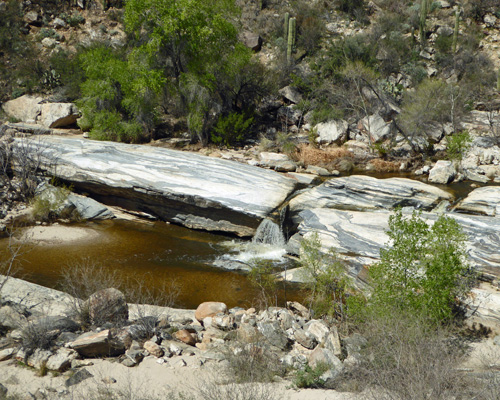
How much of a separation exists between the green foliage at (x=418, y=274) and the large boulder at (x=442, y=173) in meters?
10.9

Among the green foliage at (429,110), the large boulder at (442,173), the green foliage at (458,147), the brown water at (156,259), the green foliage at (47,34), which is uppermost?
the green foliage at (47,34)

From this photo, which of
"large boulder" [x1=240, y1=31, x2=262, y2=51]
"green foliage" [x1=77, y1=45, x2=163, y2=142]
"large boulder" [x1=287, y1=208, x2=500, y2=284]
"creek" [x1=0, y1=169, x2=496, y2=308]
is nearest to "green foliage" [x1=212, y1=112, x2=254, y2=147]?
"green foliage" [x1=77, y1=45, x2=163, y2=142]

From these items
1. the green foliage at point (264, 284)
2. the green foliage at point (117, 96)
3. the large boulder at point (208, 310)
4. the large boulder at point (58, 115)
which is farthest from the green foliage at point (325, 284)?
the large boulder at point (58, 115)

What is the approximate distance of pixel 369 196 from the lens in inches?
504

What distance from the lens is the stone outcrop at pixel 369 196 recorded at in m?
12.5

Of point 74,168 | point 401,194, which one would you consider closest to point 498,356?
point 401,194

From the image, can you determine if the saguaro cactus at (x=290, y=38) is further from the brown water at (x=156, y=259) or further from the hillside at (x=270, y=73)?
the brown water at (x=156, y=259)

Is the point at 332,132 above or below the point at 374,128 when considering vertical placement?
below

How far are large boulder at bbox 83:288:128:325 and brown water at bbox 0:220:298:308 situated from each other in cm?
236

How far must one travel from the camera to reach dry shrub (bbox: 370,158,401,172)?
65.7 feet

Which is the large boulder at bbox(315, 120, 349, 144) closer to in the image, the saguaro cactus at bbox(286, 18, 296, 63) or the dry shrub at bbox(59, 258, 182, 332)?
the saguaro cactus at bbox(286, 18, 296, 63)

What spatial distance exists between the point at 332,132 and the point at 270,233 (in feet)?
37.8

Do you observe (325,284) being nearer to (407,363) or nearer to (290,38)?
(407,363)

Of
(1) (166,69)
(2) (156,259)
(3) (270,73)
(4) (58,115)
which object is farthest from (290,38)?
(2) (156,259)
